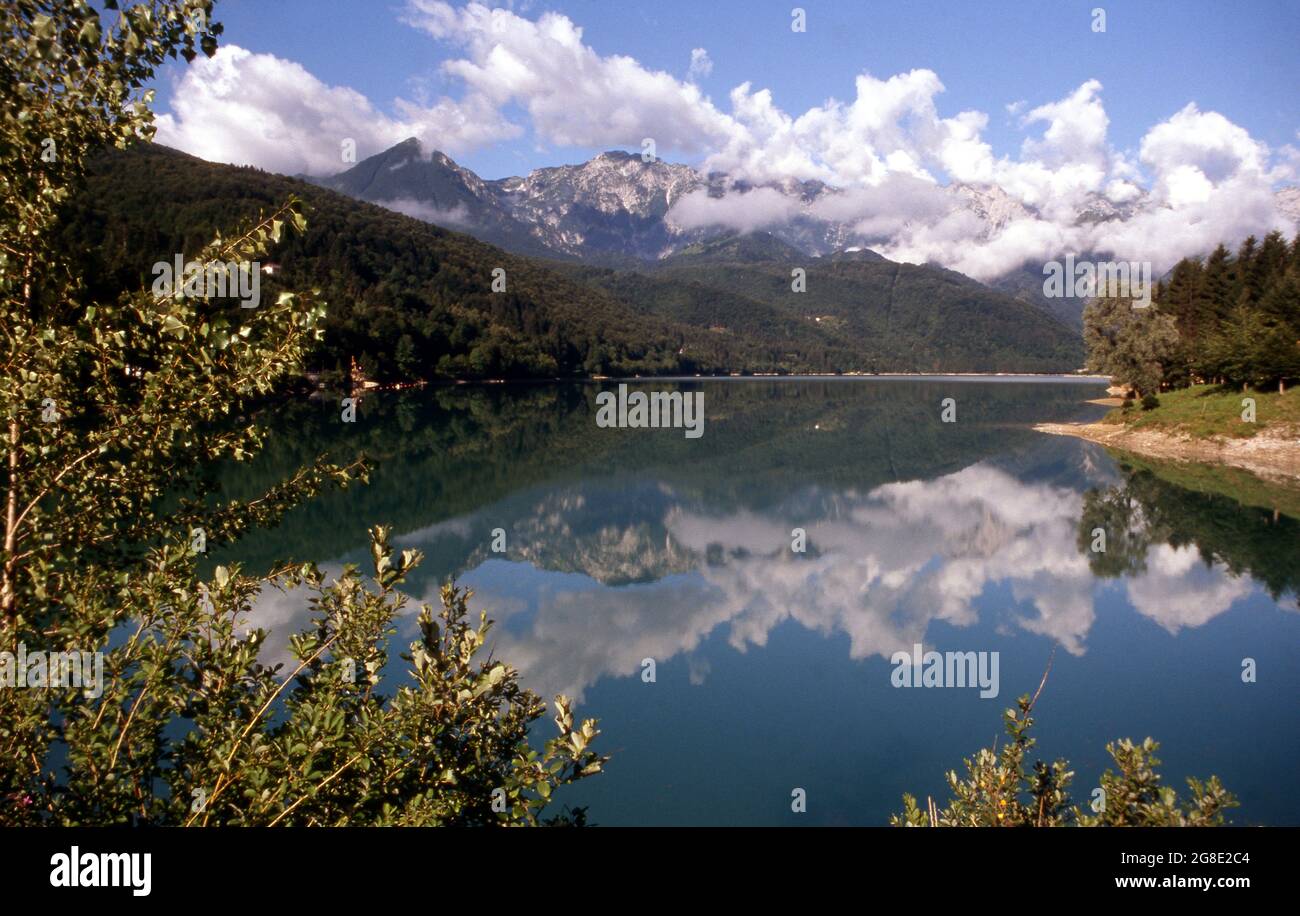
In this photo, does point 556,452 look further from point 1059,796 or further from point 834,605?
point 1059,796

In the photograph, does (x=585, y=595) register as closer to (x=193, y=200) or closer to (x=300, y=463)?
(x=300, y=463)

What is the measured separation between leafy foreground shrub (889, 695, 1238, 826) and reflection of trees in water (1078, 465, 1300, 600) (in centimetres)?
2211

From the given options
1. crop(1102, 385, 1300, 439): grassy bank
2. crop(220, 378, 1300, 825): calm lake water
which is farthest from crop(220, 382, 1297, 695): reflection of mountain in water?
crop(1102, 385, 1300, 439): grassy bank

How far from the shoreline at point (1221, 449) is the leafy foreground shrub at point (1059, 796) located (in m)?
42.3

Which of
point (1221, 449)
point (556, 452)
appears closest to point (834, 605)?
point (556, 452)

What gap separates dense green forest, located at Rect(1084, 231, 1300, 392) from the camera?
46250 mm

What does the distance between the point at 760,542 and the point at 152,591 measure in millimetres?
25908

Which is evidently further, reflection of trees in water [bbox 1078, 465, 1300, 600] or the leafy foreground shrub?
reflection of trees in water [bbox 1078, 465, 1300, 600]

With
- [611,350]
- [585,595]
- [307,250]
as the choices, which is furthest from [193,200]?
[585,595]

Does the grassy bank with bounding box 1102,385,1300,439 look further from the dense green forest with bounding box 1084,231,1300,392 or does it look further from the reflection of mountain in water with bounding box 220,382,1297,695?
the reflection of mountain in water with bounding box 220,382,1297,695

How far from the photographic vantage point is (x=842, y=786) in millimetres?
11242

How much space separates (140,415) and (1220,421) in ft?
195

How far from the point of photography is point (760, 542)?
2844 cm

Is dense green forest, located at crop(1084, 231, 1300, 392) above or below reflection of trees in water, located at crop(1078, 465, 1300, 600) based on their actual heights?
above
